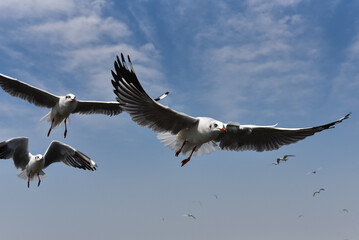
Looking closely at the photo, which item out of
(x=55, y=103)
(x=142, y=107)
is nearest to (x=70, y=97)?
(x=55, y=103)

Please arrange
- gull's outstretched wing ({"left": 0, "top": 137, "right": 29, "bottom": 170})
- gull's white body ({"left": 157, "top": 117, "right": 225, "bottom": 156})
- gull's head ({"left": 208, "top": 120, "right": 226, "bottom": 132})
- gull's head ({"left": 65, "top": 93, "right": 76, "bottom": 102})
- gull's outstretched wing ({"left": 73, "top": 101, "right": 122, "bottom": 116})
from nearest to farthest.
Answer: gull's head ({"left": 208, "top": 120, "right": 226, "bottom": 132}), gull's white body ({"left": 157, "top": 117, "right": 225, "bottom": 156}), gull's head ({"left": 65, "top": 93, "right": 76, "bottom": 102}), gull's outstretched wing ({"left": 0, "top": 137, "right": 29, "bottom": 170}), gull's outstretched wing ({"left": 73, "top": 101, "right": 122, "bottom": 116})

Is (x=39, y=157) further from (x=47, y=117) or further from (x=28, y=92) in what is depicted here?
(x=28, y=92)

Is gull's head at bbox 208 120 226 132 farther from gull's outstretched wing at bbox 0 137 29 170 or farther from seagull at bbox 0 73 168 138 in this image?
gull's outstretched wing at bbox 0 137 29 170

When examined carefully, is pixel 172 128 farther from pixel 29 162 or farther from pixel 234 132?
pixel 29 162

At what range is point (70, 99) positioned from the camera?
1526cm

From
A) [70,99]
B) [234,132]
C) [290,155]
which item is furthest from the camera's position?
[290,155]

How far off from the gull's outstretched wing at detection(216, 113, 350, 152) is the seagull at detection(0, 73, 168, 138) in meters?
4.34

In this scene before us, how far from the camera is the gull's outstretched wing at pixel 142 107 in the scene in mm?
9219

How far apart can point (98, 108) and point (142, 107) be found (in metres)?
7.40

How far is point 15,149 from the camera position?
51.6 ft

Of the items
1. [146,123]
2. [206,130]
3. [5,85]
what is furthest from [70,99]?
[206,130]

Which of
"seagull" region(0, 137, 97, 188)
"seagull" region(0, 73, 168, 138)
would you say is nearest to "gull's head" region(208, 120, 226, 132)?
"seagull" region(0, 73, 168, 138)

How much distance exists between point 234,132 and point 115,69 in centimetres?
391

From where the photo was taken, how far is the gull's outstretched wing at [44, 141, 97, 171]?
16328 mm
